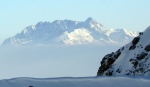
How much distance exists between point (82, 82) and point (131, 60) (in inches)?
1342

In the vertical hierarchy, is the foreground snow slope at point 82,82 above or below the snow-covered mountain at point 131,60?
below

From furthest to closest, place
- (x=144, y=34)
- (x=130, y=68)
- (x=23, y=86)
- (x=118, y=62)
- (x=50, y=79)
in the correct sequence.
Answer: (x=144, y=34), (x=118, y=62), (x=130, y=68), (x=50, y=79), (x=23, y=86)

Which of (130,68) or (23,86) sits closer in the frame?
(23,86)

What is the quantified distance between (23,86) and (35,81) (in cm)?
73

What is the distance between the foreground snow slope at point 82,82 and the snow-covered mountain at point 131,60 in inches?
1040

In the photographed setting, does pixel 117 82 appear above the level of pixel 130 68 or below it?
below

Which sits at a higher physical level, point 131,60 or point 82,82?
point 131,60

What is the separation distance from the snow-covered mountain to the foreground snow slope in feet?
86.7

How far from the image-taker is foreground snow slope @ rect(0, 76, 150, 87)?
15238 mm

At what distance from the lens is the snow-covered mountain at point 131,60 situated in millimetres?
46312

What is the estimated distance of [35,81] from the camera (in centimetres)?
1558

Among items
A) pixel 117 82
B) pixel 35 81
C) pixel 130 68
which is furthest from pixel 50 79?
pixel 130 68

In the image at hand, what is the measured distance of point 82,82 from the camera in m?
15.6

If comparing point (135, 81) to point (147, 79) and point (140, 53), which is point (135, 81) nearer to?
point (147, 79)
